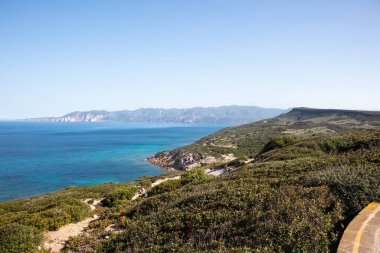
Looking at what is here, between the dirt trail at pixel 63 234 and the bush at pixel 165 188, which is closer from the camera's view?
the dirt trail at pixel 63 234

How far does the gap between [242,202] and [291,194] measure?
1.67 m

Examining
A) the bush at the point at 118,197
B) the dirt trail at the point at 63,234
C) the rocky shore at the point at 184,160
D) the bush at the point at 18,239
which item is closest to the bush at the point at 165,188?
the bush at the point at 118,197

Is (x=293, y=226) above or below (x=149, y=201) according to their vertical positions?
above

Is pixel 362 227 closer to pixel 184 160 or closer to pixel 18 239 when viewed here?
pixel 18 239

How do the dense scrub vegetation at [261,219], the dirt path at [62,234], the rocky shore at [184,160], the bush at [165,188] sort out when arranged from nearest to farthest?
the dense scrub vegetation at [261,219] < the dirt path at [62,234] < the bush at [165,188] < the rocky shore at [184,160]

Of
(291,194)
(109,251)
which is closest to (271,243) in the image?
(291,194)

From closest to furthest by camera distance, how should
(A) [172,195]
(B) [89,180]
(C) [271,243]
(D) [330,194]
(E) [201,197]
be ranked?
1. (C) [271,243]
2. (D) [330,194]
3. (E) [201,197]
4. (A) [172,195]
5. (B) [89,180]

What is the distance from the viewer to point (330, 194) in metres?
8.14

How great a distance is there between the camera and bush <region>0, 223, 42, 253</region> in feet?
32.6

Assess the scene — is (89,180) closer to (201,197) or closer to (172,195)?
(172,195)

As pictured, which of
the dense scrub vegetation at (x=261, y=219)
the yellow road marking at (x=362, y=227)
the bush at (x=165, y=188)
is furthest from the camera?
the bush at (x=165, y=188)

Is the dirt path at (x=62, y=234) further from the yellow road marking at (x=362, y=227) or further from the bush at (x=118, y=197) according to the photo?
the yellow road marking at (x=362, y=227)

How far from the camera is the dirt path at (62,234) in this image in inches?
436

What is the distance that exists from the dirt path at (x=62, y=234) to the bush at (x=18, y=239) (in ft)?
1.92
